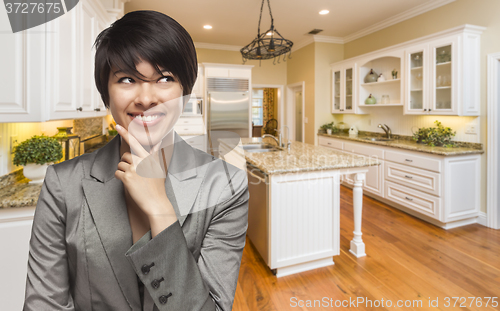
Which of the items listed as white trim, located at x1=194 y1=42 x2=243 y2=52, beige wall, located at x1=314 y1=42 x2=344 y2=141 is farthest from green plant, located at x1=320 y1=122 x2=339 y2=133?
white trim, located at x1=194 y1=42 x2=243 y2=52

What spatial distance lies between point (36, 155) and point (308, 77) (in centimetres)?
482

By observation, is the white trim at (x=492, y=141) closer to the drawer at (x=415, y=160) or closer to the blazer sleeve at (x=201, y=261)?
the drawer at (x=415, y=160)

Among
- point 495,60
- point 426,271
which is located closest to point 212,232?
point 426,271

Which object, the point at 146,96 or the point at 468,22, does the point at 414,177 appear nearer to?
the point at 468,22

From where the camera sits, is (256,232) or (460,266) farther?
(256,232)

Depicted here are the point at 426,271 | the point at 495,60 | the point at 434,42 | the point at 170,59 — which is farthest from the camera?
the point at 434,42

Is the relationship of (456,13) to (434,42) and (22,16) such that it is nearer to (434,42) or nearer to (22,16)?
(434,42)

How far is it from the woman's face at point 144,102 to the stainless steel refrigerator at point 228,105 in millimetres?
4714

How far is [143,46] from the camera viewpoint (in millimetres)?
433

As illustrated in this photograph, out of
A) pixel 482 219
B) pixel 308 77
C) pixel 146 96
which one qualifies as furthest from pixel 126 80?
pixel 308 77

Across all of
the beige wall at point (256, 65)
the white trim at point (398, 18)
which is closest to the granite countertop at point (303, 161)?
the white trim at point (398, 18)

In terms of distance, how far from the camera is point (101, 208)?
1.66 feet

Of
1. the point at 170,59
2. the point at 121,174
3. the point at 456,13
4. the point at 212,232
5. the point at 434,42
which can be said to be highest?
the point at 456,13

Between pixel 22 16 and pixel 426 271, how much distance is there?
3.03 m
